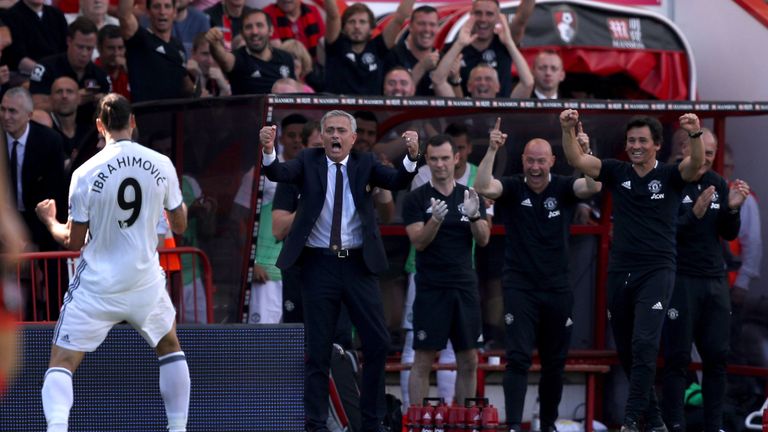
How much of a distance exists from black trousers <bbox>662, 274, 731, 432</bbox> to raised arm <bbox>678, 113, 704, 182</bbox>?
46.3 inches

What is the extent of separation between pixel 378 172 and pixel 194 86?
119 inches

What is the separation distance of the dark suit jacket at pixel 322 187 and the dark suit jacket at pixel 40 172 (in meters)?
2.29

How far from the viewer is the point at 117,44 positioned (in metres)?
13.2

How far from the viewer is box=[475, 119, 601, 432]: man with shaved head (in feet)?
36.8

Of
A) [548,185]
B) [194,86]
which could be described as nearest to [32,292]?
[194,86]

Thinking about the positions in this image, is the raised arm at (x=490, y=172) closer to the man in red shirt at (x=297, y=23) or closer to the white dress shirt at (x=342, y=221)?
the white dress shirt at (x=342, y=221)

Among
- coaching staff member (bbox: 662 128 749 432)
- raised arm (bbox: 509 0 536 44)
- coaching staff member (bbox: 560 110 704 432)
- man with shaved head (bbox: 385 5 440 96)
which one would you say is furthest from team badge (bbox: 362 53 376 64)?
coaching staff member (bbox: 662 128 749 432)

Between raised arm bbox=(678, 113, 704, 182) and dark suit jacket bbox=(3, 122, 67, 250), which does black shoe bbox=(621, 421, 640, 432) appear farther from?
dark suit jacket bbox=(3, 122, 67, 250)

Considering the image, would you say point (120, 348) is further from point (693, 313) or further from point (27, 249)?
point (693, 313)

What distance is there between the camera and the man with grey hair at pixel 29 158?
11.7 meters

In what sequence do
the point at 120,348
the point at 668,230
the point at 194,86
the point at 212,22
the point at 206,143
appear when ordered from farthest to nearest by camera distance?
the point at 212,22 < the point at 194,86 < the point at 206,143 < the point at 668,230 < the point at 120,348

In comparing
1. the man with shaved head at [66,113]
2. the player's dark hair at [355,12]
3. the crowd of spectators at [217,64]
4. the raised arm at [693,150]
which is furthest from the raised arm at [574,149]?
the man with shaved head at [66,113]

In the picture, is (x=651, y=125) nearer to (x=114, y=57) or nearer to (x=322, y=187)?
(x=322, y=187)

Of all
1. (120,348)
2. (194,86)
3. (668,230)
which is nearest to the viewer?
(120,348)
